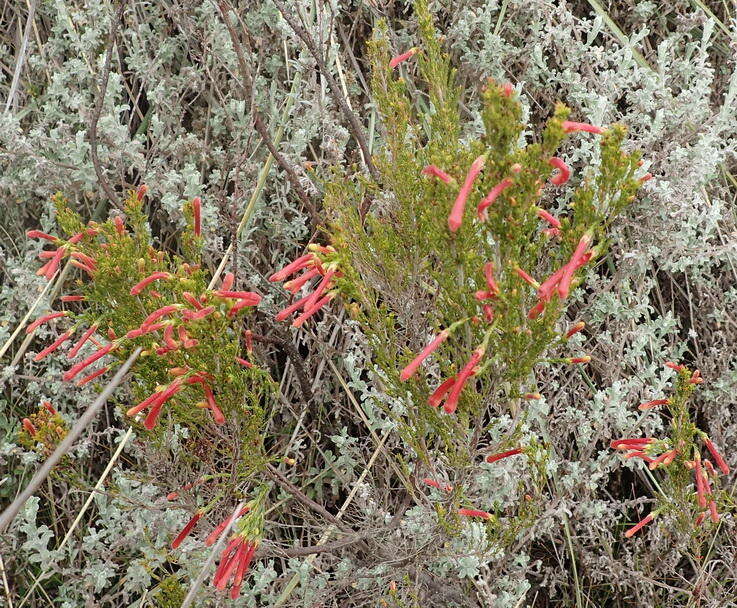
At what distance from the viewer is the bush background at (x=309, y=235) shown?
7.41 ft

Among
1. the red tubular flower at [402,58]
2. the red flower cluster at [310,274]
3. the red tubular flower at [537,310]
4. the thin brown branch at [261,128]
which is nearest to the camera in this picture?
the red tubular flower at [537,310]

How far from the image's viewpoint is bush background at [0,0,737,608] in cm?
226

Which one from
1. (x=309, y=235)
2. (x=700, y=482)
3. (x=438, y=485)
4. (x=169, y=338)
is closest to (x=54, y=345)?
(x=169, y=338)

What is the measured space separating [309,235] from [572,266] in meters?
1.40

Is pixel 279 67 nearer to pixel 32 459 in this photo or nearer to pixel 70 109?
pixel 70 109

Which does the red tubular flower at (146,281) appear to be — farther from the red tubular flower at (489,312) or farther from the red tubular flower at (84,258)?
the red tubular flower at (489,312)

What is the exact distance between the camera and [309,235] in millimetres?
2572

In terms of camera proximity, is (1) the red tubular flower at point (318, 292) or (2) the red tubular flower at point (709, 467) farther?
(2) the red tubular flower at point (709, 467)

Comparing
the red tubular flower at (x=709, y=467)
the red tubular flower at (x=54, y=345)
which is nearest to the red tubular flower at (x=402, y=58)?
the red tubular flower at (x=54, y=345)

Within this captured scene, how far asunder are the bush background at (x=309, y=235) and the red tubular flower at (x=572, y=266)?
1.00m

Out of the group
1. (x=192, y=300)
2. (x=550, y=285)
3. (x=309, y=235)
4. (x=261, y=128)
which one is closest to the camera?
(x=550, y=285)

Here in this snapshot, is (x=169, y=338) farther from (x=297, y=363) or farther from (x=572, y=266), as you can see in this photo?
(x=297, y=363)

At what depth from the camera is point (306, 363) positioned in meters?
2.41

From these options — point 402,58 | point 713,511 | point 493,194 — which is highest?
point 402,58
